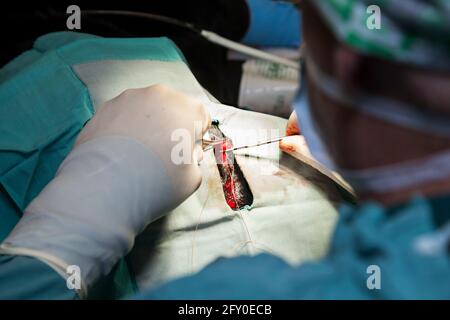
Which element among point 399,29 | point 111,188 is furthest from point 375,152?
point 111,188

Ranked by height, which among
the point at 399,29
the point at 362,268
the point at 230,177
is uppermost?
the point at 399,29

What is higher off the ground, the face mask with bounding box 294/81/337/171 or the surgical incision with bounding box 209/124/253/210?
the face mask with bounding box 294/81/337/171

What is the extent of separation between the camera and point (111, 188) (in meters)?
0.94

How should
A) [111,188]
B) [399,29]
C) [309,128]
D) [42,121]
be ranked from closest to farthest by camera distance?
[399,29]
[309,128]
[111,188]
[42,121]

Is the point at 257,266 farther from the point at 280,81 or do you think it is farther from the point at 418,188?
the point at 280,81

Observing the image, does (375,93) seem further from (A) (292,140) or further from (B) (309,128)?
(A) (292,140)

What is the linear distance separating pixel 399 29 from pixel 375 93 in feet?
0.22

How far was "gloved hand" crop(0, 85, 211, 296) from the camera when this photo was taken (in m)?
0.88

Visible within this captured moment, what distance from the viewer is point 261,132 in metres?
1.34

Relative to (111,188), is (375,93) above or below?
above

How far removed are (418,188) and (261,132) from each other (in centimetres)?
83

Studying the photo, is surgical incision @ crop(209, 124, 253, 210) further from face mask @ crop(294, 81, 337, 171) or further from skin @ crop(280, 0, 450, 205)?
skin @ crop(280, 0, 450, 205)

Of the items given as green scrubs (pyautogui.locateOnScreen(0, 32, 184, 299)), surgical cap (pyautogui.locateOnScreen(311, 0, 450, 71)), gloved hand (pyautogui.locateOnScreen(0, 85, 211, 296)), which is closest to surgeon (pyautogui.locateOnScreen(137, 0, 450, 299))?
surgical cap (pyautogui.locateOnScreen(311, 0, 450, 71))

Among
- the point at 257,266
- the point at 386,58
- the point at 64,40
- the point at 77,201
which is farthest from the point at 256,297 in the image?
the point at 64,40
